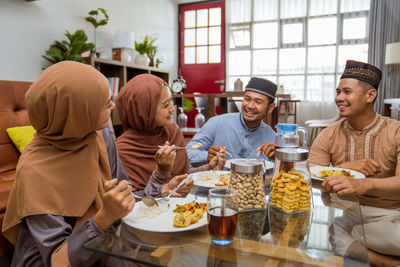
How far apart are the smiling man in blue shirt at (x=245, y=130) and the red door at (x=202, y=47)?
15.6 feet

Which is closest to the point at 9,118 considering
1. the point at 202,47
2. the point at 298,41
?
the point at 202,47

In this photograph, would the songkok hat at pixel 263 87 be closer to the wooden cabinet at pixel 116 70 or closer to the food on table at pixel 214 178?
the food on table at pixel 214 178

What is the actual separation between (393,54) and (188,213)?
577 centimetres

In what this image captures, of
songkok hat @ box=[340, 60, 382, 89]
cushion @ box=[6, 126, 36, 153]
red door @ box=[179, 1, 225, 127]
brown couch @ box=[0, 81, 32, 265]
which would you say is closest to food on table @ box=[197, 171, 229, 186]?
songkok hat @ box=[340, 60, 382, 89]

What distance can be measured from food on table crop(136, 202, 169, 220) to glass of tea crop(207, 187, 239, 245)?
213 mm

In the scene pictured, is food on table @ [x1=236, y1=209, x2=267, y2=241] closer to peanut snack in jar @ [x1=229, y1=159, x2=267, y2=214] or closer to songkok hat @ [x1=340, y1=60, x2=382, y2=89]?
peanut snack in jar @ [x1=229, y1=159, x2=267, y2=214]

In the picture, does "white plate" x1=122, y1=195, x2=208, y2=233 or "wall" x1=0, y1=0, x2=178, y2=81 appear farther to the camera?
"wall" x1=0, y1=0, x2=178, y2=81

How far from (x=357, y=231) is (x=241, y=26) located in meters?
6.60

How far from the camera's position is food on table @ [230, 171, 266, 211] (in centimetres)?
97

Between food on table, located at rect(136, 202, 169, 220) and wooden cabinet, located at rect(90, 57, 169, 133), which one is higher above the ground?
wooden cabinet, located at rect(90, 57, 169, 133)

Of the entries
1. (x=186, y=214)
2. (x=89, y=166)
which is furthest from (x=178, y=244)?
(x=89, y=166)

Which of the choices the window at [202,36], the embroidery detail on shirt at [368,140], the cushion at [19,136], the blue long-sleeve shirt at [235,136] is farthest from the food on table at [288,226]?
the window at [202,36]

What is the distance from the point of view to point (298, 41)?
6.49 metres

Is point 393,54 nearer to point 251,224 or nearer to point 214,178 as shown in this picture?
point 214,178
